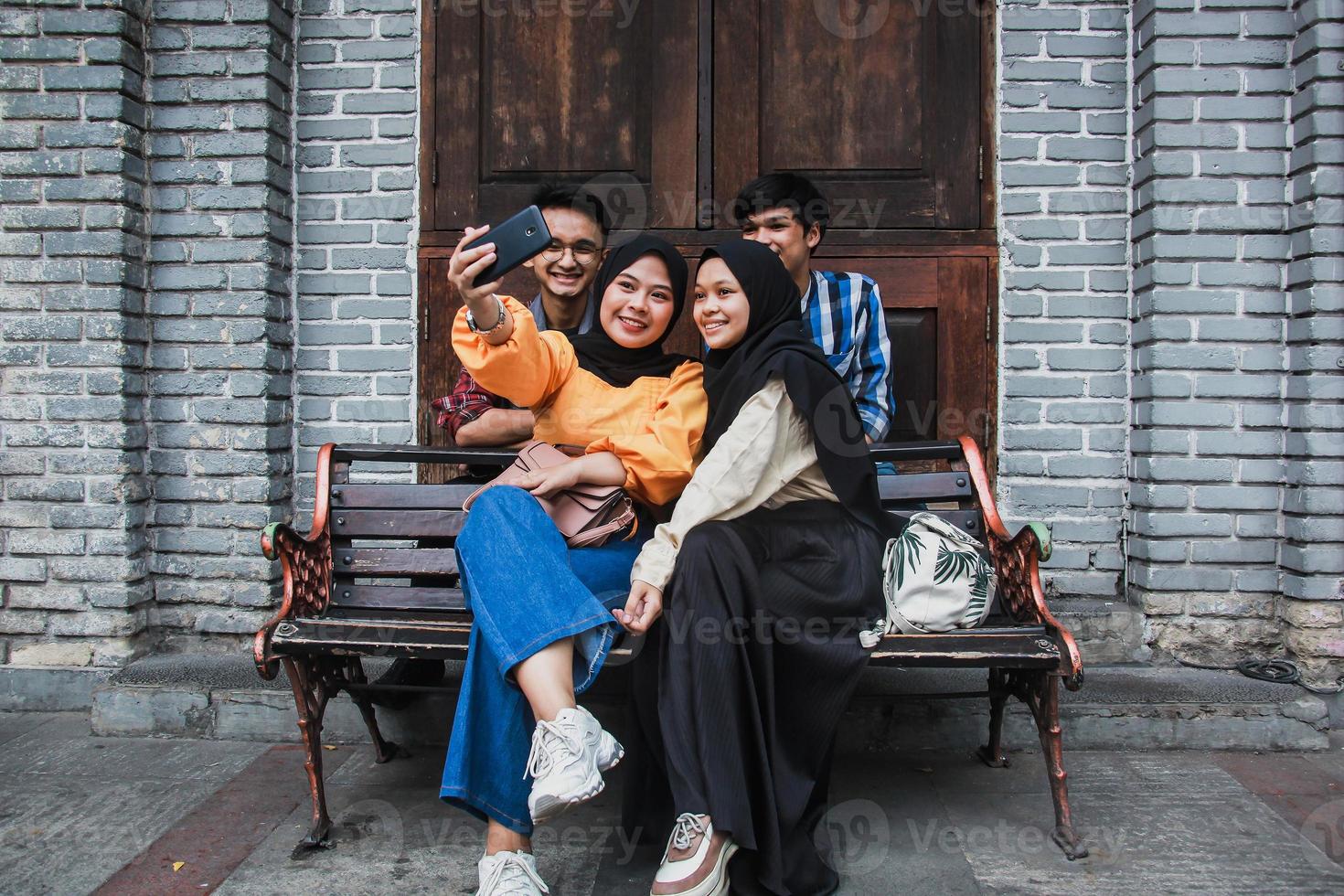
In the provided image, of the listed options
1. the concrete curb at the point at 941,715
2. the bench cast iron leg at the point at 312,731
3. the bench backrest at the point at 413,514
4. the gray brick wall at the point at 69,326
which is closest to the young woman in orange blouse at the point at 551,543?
the bench backrest at the point at 413,514

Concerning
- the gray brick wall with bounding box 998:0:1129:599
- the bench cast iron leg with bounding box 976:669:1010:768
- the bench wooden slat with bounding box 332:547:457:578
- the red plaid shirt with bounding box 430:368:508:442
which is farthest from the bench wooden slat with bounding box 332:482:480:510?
the gray brick wall with bounding box 998:0:1129:599

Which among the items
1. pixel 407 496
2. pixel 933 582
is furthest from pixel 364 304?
pixel 933 582

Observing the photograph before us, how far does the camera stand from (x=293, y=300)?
3762mm

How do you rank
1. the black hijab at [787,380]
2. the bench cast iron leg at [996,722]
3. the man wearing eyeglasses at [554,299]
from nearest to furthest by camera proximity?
the black hijab at [787,380] < the bench cast iron leg at [996,722] < the man wearing eyeglasses at [554,299]

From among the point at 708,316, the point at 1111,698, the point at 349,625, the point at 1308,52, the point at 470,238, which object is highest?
the point at 1308,52

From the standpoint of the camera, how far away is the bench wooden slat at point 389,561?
294cm

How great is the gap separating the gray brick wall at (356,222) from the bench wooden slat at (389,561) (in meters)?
0.87

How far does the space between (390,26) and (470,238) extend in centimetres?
178

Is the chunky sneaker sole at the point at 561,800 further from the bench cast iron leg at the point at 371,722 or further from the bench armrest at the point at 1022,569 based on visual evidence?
the bench armrest at the point at 1022,569

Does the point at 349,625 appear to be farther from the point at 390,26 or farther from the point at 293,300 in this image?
the point at 390,26

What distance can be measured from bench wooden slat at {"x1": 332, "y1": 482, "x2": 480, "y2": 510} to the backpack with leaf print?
1.29 m

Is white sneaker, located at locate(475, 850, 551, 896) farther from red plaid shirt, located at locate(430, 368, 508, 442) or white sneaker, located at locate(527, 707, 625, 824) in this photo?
red plaid shirt, located at locate(430, 368, 508, 442)

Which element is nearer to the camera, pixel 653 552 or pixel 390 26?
pixel 653 552

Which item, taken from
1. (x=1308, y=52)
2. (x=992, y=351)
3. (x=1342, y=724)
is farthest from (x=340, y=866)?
(x=1308, y=52)
